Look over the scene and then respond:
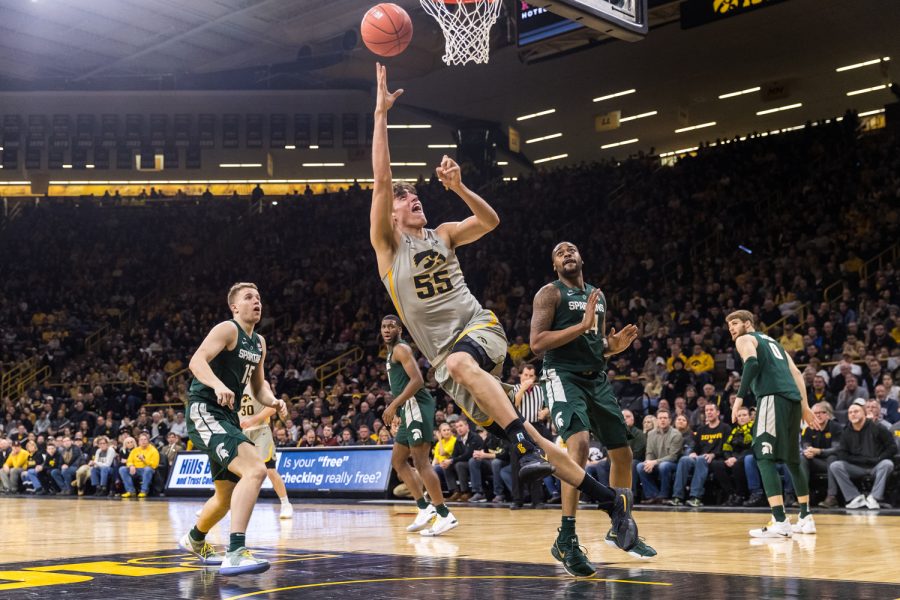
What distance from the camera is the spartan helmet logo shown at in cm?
586

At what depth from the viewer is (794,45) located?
910 inches

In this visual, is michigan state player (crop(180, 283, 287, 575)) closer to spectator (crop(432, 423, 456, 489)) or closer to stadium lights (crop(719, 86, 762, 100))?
spectator (crop(432, 423, 456, 489))

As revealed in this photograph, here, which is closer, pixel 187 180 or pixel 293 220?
pixel 293 220

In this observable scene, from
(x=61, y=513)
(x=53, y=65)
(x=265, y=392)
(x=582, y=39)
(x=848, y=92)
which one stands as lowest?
(x=61, y=513)

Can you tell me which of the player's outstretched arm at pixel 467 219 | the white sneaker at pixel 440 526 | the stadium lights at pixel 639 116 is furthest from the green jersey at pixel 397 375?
the stadium lights at pixel 639 116

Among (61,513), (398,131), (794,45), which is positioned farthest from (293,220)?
(61,513)

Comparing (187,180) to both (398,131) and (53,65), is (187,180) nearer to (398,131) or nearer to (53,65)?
(53,65)

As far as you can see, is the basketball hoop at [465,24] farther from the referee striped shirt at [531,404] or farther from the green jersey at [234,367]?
the referee striped shirt at [531,404]

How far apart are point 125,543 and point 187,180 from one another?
27.8 m

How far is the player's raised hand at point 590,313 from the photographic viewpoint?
20.2 feet

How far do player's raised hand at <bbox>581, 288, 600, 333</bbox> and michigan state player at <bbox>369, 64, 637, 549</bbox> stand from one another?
62cm

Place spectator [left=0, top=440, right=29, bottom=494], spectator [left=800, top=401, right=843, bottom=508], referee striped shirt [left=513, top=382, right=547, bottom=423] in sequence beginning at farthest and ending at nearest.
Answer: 1. spectator [left=0, top=440, right=29, bottom=494]
2. referee striped shirt [left=513, top=382, right=547, bottom=423]
3. spectator [left=800, top=401, right=843, bottom=508]

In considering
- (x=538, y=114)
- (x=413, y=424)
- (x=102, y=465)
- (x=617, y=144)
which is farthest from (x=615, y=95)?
(x=413, y=424)

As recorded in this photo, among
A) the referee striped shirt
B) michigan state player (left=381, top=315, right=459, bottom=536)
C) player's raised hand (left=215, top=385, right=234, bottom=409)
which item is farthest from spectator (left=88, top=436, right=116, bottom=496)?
player's raised hand (left=215, top=385, right=234, bottom=409)
